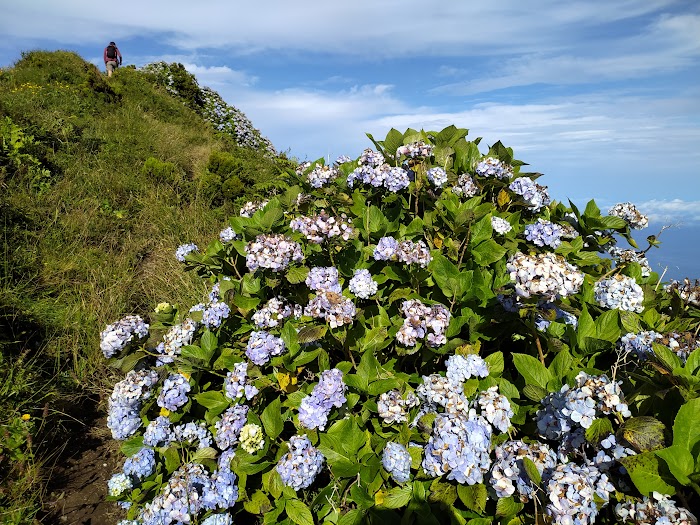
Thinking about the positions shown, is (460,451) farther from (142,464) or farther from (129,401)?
(129,401)

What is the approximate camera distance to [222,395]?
7.13 feet

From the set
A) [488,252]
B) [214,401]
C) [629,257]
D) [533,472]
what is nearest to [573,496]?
[533,472]

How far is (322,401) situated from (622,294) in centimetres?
135

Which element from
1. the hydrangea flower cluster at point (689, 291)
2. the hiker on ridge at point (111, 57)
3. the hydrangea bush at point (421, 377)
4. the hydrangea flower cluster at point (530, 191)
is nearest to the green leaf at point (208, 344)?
the hydrangea bush at point (421, 377)

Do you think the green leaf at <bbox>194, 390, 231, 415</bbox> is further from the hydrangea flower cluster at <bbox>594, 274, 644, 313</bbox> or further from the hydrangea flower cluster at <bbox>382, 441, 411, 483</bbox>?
the hydrangea flower cluster at <bbox>594, 274, 644, 313</bbox>

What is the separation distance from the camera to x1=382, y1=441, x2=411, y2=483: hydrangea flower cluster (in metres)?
1.58

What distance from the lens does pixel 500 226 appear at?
2375 mm

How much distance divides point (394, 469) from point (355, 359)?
2.32ft

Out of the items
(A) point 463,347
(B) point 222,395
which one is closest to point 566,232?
(A) point 463,347

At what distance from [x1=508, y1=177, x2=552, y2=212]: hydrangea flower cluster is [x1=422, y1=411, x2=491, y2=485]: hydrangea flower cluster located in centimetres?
155

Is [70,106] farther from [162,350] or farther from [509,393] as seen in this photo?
[509,393]

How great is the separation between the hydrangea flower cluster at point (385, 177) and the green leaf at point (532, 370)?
129 cm

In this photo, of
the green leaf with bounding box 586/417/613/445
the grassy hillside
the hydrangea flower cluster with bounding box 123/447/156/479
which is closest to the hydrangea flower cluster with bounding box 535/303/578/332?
the green leaf with bounding box 586/417/613/445

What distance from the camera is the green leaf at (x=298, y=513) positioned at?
1.70 m
